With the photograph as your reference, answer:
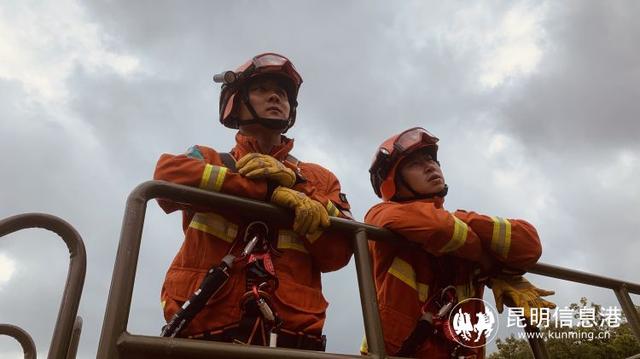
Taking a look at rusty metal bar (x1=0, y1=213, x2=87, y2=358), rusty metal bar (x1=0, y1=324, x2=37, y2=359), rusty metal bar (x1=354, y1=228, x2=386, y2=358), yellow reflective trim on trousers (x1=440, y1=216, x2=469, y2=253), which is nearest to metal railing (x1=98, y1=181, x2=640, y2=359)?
rusty metal bar (x1=354, y1=228, x2=386, y2=358)

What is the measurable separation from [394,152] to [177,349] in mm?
2559

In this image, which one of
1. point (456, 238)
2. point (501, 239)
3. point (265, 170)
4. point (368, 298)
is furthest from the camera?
point (501, 239)

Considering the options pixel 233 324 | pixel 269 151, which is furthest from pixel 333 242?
pixel 269 151

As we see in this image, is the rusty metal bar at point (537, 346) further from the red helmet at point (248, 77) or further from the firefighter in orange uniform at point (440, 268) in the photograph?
the red helmet at point (248, 77)

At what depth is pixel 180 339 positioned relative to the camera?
1.58m

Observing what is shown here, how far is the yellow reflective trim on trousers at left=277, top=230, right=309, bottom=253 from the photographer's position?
2.54 metres

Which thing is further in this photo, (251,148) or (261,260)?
(251,148)

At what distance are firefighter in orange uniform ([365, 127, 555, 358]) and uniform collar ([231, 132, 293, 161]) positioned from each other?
25.5 inches

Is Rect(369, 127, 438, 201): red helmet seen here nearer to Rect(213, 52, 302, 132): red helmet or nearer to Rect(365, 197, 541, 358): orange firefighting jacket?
Rect(365, 197, 541, 358): orange firefighting jacket

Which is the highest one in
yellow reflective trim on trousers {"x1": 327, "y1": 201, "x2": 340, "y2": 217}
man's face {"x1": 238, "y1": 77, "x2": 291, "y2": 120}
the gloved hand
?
man's face {"x1": 238, "y1": 77, "x2": 291, "y2": 120}

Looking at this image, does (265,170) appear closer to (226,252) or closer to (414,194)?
(226,252)

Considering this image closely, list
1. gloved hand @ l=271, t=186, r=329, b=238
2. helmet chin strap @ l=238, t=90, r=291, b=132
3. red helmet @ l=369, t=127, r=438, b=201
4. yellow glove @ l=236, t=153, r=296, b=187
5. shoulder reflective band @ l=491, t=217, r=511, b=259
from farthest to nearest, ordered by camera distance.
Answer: red helmet @ l=369, t=127, r=438, b=201 → helmet chin strap @ l=238, t=90, r=291, b=132 → shoulder reflective band @ l=491, t=217, r=511, b=259 → yellow glove @ l=236, t=153, r=296, b=187 → gloved hand @ l=271, t=186, r=329, b=238

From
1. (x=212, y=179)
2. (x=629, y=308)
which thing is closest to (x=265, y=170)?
(x=212, y=179)

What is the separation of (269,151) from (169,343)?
1.70 meters
